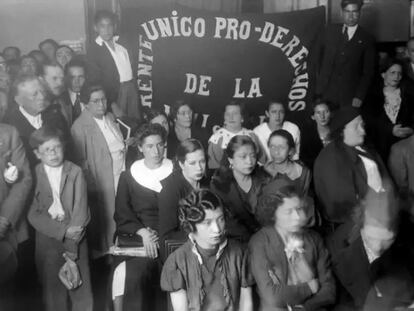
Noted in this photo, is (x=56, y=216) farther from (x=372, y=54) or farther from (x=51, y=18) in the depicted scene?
(x=372, y=54)

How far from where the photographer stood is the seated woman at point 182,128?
4.62 feet

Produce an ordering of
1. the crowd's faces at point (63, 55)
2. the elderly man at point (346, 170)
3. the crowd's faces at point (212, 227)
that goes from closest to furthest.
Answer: the crowd's faces at point (212, 227), the crowd's faces at point (63, 55), the elderly man at point (346, 170)

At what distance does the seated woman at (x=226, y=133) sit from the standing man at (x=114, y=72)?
21cm

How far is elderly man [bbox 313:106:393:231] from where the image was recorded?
1.41 meters

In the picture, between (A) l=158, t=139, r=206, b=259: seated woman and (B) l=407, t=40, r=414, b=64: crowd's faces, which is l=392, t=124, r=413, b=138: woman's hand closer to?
(B) l=407, t=40, r=414, b=64: crowd's faces

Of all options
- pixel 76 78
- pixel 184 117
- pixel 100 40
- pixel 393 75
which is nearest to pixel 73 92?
pixel 76 78

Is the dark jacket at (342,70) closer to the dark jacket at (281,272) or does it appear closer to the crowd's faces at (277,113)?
the crowd's faces at (277,113)

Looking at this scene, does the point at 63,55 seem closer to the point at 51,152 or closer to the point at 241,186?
the point at 51,152

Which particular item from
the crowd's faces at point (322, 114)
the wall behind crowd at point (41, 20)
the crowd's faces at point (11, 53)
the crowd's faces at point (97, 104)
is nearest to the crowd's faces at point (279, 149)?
the crowd's faces at point (322, 114)

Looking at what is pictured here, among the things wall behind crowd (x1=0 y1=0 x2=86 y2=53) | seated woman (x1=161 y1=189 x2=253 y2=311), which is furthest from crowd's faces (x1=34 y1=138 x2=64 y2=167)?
seated woman (x1=161 y1=189 x2=253 y2=311)

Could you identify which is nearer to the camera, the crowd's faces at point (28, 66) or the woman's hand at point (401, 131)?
the crowd's faces at point (28, 66)

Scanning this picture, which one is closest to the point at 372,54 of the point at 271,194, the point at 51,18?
the point at 271,194

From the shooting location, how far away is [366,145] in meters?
1.45

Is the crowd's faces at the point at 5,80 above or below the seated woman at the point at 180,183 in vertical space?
above
